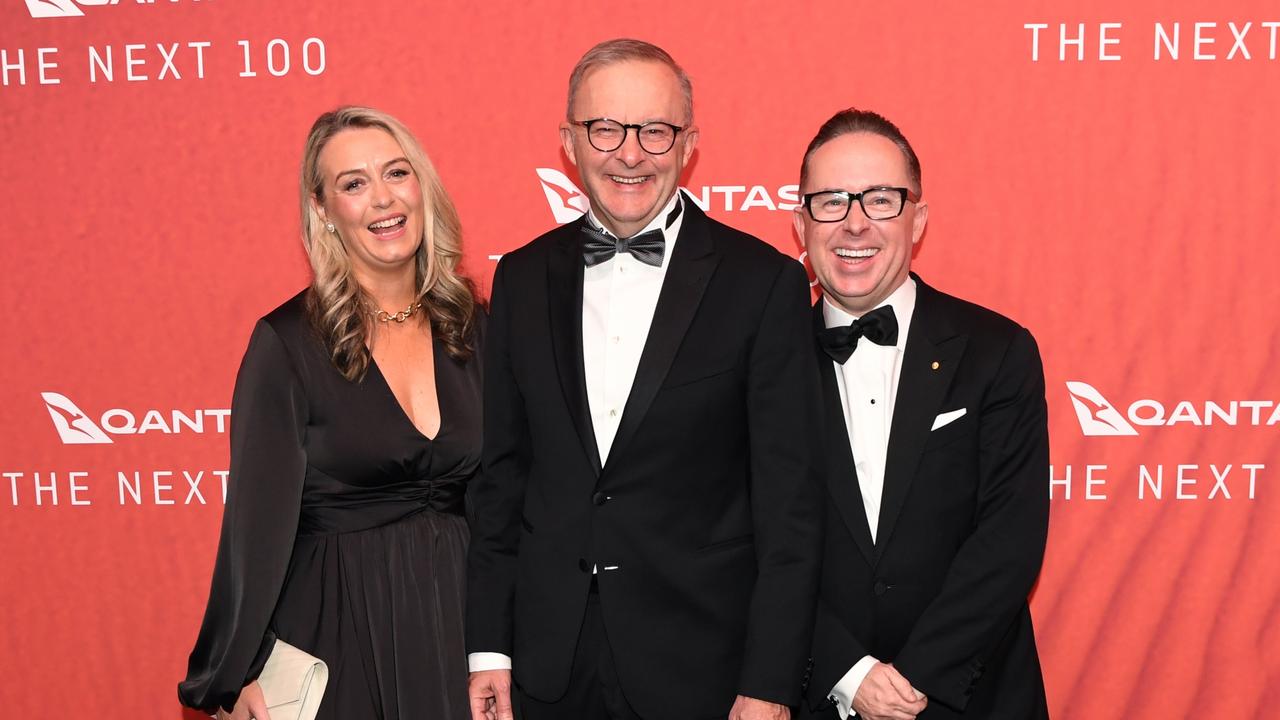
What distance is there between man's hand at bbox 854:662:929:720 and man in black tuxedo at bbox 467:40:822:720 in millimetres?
215

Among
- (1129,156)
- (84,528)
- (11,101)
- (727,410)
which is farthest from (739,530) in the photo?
(11,101)

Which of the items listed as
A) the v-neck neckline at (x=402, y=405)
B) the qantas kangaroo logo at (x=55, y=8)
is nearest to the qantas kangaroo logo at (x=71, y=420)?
the qantas kangaroo logo at (x=55, y=8)

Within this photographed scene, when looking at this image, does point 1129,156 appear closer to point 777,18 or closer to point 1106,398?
point 1106,398

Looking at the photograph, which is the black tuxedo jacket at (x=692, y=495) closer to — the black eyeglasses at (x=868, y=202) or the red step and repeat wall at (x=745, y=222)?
the black eyeglasses at (x=868, y=202)

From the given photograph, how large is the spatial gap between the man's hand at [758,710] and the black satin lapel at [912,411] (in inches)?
14.6

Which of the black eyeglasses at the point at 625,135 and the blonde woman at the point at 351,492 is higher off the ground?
the black eyeglasses at the point at 625,135

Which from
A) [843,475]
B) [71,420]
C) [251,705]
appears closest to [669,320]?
[843,475]

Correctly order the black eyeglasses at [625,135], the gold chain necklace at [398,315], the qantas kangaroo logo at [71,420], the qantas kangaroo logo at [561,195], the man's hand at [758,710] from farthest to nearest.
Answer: the qantas kangaroo logo at [71,420], the qantas kangaroo logo at [561,195], the gold chain necklace at [398,315], the black eyeglasses at [625,135], the man's hand at [758,710]

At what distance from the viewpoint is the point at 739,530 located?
1826 mm

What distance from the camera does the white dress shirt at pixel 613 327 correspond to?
6.00 ft

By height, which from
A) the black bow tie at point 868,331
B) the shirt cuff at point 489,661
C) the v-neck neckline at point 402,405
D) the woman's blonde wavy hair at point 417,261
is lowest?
the shirt cuff at point 489,661

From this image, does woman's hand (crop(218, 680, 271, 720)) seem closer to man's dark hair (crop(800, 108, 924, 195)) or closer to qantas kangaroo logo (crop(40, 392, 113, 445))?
qantas kangaroo logo (crop(40, 392, 113, 445))

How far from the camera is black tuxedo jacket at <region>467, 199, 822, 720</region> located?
5.79 feet

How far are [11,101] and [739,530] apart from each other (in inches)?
96.8
